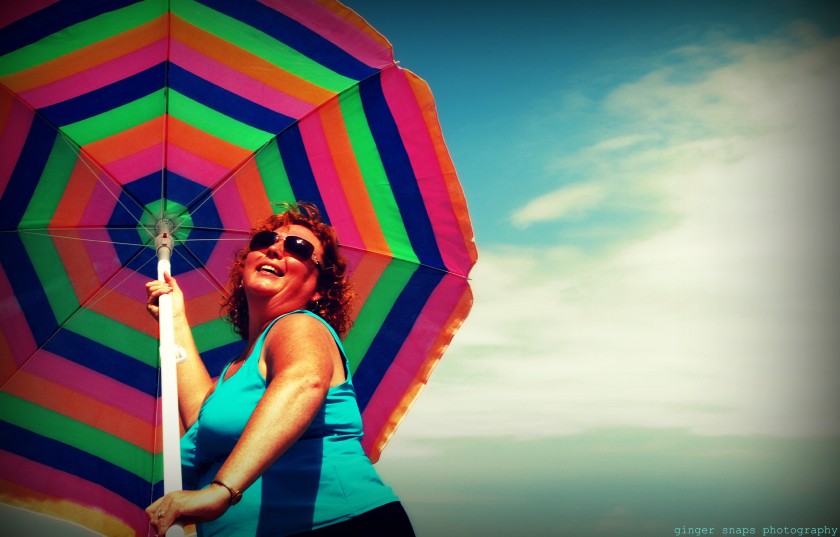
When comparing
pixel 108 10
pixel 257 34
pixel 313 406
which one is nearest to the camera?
pixel 313 406

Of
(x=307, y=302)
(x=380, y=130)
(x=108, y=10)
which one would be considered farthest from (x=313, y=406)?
(x=108, y=10)

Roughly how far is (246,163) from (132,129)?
448 millimetres

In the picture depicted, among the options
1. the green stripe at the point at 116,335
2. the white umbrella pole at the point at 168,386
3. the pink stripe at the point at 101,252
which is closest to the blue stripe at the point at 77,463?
the green stripe at the point at 116,335

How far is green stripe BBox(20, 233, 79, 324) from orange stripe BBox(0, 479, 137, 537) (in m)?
0.69

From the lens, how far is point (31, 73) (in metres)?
2.34

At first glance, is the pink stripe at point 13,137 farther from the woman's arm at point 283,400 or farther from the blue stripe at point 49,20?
the woman's arm at point 283,400

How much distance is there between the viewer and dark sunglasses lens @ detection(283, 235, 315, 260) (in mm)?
2064

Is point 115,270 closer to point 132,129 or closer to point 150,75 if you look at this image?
point 132,129

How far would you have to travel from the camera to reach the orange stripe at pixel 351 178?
8.73 ft

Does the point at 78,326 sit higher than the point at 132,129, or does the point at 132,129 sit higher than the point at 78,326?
the point at 132,129

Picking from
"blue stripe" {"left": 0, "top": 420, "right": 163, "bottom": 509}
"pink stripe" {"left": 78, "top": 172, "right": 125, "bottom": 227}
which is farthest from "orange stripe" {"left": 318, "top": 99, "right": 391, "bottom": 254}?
"blue stripe" {"left": 0, "top": 420, "right": 163, "bottom": 509}

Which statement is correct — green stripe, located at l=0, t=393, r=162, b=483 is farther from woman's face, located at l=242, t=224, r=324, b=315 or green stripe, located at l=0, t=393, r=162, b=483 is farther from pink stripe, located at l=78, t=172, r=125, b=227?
woman's face, located at l=242, t=224, r=324, b=315

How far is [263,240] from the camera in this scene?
2.10 metres

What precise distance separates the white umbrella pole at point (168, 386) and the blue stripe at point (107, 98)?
497 mm
